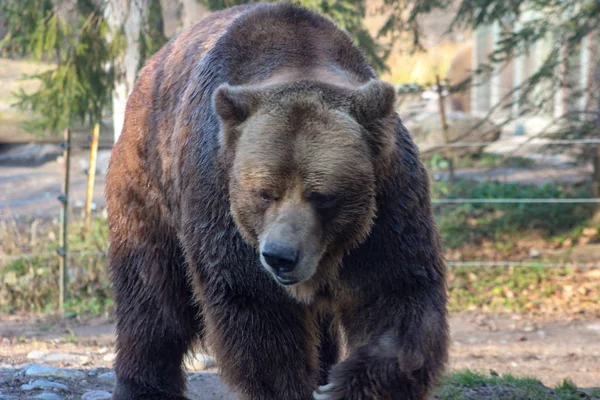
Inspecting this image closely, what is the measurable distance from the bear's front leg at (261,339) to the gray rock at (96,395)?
55.5 inches

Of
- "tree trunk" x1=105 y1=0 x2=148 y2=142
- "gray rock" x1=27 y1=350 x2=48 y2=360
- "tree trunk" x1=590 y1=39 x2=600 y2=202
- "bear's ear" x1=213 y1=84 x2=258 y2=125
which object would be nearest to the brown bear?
"bear's ear" x1=213 y1=84 x2=258 y2=125

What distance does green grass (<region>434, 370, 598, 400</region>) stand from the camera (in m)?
4.52

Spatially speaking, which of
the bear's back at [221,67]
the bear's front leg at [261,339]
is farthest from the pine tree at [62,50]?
the bear's front leg at [261,339]

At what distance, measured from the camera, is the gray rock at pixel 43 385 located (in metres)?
4.48

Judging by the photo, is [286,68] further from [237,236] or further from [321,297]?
[321,297]

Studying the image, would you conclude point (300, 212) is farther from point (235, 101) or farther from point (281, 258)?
point (235, 101)

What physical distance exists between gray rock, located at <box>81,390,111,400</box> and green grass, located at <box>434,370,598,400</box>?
1.89 meters

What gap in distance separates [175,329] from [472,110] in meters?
17.8

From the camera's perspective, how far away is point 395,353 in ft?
10.3

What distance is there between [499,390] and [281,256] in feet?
7.83

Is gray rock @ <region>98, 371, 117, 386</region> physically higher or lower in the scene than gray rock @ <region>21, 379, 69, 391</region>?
lower

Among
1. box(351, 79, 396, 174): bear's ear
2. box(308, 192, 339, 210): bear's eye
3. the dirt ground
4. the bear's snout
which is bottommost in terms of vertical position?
the dirt ground

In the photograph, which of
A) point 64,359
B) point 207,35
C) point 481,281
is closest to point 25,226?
point 64,359

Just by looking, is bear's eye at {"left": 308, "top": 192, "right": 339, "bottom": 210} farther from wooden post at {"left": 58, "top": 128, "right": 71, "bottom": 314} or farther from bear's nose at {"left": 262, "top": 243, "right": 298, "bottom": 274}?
wooden post at {"left": 58, "top": 128, "right": 71, "bottom": 314}
